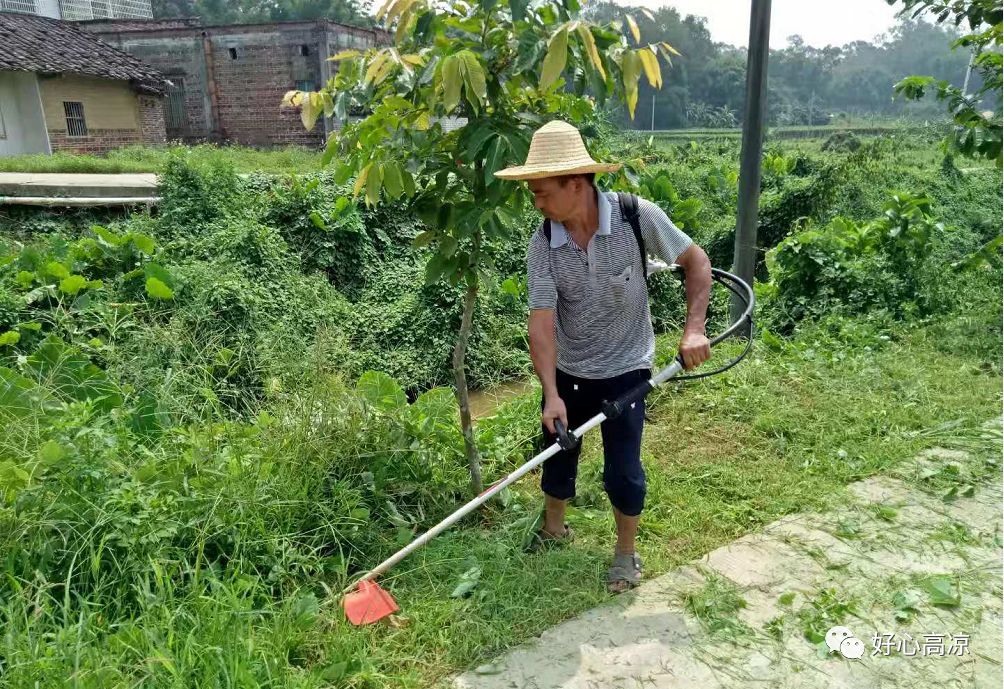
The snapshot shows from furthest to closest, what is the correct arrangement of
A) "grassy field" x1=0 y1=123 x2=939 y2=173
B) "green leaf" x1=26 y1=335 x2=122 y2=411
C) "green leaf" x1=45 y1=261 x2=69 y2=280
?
"grassy field" x1=0 y1=123 x2=939 y2=173, "green leaf" x1=45 y1=261 x2=69 y2=280, "green leaf" x1=26 y1=335 x2=122 y2=411

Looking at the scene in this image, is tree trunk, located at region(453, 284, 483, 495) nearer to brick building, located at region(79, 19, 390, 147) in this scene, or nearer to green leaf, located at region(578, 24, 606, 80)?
green leaf, located at region(578, 24, 606, 80)

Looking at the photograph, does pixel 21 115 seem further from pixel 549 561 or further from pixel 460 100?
pixel 549 561

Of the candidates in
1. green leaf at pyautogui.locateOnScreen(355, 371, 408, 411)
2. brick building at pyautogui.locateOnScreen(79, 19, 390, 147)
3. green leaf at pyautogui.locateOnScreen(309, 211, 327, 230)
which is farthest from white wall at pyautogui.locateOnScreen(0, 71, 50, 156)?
green leaf at pyautogui.locateOnScreen(355, 371, 408, 411)

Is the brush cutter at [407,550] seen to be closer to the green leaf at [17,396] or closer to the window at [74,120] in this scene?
the green leaf at [17,396]

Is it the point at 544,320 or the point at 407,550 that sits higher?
the point at 544,320

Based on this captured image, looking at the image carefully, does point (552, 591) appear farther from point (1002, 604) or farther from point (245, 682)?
point (1002, 604)

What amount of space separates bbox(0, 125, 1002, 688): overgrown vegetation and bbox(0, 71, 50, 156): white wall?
35.5 ft

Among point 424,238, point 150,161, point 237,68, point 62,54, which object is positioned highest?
point 62,54

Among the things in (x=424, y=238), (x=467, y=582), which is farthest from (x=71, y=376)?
(x=467, y=582)

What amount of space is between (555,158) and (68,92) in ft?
60.1

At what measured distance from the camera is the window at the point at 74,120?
17.1 meters

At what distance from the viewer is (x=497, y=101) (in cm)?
297

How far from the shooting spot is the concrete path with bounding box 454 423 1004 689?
2398 millimetres

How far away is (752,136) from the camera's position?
17.5ft
